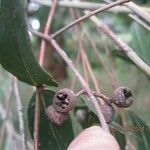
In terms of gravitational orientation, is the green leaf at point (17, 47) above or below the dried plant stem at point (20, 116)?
above

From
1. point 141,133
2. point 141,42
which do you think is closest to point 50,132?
point 141,133

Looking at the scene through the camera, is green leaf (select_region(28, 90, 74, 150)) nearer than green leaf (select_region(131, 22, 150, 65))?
Yes

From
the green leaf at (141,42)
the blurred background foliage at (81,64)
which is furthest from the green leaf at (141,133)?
the green leaf at (141,42)

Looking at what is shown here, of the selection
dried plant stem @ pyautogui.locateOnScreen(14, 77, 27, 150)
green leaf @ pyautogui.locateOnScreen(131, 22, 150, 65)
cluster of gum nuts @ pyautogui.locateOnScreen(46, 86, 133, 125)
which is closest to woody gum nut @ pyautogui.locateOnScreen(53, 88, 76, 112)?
cluster of gum nuts @ pyautogui.locateOnScreen(46, 86, 133, 125)

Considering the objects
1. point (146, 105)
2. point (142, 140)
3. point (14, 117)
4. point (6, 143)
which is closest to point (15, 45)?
point (142, 140)

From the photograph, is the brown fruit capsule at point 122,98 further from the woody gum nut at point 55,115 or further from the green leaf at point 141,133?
the green leaf at point 141,133

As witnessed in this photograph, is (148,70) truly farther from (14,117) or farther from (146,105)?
(146,105)

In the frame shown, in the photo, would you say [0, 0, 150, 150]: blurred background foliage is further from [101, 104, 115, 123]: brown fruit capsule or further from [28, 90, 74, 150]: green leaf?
[101, 104, 115, 123]: brown fruit capsule
